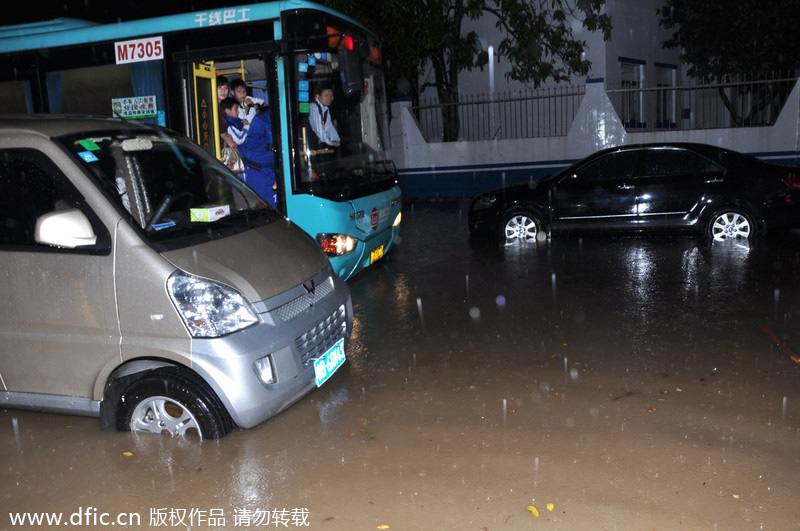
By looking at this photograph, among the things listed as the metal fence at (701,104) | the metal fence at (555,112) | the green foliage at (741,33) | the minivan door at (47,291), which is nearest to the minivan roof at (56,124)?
the minivan door at (47,291)

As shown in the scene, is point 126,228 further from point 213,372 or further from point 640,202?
point 640,202

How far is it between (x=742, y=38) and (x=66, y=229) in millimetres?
20003

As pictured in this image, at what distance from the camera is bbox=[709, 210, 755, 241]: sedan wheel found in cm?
1027

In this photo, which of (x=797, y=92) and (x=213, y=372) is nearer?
(x=213, y=372)

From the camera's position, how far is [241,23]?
7.46 metres

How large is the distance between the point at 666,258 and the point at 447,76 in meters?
12.6

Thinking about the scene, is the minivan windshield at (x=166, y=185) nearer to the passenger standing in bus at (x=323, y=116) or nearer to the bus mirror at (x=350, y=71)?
the bus mirror at (x=350, y=71)

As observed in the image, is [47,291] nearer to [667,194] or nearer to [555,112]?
[667,194]

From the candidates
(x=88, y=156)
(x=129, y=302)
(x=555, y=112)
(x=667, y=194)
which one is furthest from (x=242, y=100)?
(x=555, y=112)

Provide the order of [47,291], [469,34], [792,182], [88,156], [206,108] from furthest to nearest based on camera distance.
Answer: [469,34] < [792,182] < [206,108] < [88,156] < [47,291]

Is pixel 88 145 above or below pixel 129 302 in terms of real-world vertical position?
above

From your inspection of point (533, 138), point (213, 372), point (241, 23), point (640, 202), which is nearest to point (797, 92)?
point (533, 138)

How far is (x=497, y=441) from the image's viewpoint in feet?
14.2

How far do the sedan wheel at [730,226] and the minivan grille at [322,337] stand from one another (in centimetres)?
716
